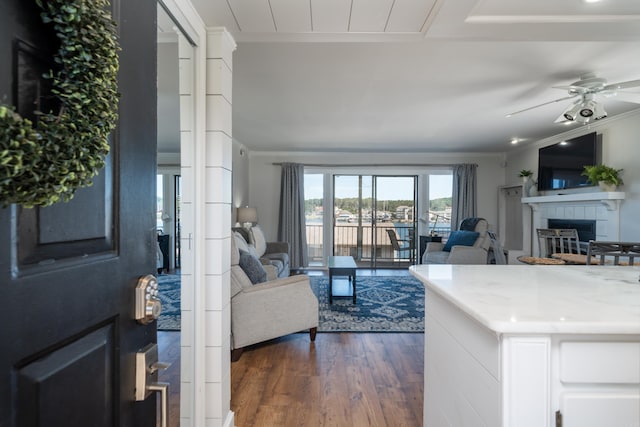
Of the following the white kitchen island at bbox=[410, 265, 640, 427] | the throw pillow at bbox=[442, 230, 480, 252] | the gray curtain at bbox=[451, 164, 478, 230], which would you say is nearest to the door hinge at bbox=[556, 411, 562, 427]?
the white kitchen island at bbox=[410, 265, 640, 427]

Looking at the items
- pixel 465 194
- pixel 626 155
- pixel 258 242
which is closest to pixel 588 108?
pixel 626 155

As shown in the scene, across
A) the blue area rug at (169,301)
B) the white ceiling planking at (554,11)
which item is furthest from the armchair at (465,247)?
the blue area rug at (169,301)

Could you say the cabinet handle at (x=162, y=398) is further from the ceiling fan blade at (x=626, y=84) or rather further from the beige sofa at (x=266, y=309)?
the ceiling fan blade at (x=626, y=84)

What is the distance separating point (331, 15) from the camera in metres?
1.69

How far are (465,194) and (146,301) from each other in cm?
680

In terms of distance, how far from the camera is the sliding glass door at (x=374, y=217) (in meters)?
6.81

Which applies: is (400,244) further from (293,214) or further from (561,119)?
(561,119)

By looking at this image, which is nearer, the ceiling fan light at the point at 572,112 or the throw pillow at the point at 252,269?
the ceiling fan light at the point at 572,112

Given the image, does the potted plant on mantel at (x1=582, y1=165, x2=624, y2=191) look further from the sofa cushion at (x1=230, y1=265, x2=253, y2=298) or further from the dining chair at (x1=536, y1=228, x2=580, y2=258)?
the sofa cushion at (x1=230, y1=265, x2=253, y2=298)

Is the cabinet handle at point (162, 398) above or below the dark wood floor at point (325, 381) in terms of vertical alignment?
above

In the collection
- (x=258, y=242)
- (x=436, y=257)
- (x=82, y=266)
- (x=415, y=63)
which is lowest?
(x=436, y=257)

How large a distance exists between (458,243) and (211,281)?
463cm

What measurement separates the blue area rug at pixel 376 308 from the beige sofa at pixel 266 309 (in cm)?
49

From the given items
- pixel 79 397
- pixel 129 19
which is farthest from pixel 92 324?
pixel 129 19
